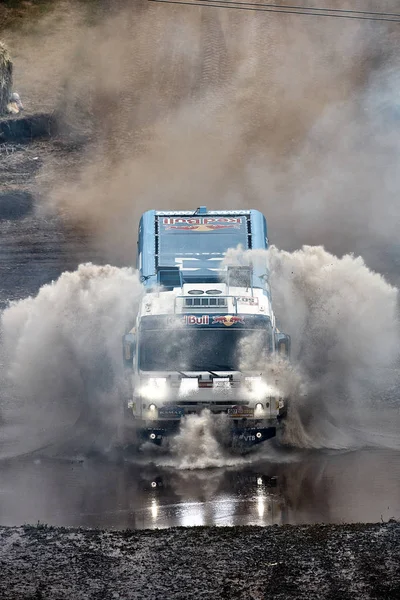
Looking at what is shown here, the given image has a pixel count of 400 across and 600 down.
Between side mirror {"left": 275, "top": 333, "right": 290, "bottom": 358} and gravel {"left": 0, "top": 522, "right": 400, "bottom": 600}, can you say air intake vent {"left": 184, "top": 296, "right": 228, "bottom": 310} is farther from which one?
gravel {"left": 0, "top": 522, "right": 400, "bottom": 600}

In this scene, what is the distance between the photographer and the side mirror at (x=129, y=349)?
1980 cm

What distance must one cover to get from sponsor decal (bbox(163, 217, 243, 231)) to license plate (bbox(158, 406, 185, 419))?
Answer: 189 inches

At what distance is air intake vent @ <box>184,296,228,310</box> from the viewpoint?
66.1 feet

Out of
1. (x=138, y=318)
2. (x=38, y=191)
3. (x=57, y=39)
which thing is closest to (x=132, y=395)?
(x=138, y=318)

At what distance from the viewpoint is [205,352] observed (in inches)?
770

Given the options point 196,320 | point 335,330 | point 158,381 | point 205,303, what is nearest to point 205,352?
point 196,320

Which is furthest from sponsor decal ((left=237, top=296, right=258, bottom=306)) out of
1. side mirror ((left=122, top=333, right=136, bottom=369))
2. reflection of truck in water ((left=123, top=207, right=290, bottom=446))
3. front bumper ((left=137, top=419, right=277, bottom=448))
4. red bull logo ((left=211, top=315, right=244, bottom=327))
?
front bumper ((left=137, top=419, right=277, bottom=448))

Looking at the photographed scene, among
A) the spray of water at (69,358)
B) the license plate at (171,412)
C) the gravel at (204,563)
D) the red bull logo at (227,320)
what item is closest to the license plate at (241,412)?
the license plate at (171,412)

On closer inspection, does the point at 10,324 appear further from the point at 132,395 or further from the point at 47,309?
the point at 132,395

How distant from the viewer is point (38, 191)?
3616cm

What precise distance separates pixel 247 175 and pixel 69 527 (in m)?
22.0

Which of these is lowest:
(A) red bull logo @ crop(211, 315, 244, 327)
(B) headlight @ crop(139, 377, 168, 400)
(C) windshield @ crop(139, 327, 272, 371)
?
(B) headlight @ crop(139, 377, 168, 400)

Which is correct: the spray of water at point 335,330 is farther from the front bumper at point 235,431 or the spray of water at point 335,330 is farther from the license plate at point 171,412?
the license plate at point 171,412

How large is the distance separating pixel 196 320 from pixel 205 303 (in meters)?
0.52
